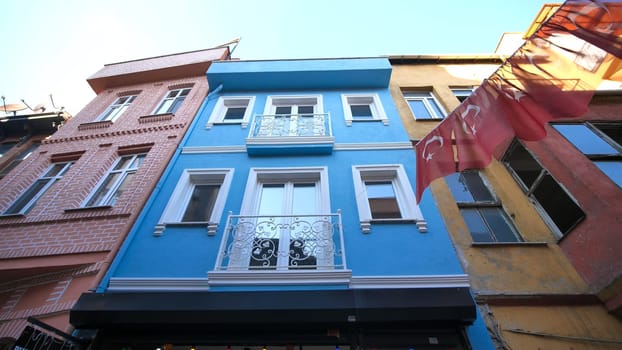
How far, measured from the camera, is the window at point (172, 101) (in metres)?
9.98

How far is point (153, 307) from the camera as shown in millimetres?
4547

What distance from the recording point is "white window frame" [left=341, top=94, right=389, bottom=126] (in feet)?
28.7

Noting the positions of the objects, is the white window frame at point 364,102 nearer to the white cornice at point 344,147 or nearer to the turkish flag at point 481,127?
the white cornice at point 344,147

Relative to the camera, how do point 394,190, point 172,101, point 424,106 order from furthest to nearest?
point 172,101 → point 424,106 → point 394,190

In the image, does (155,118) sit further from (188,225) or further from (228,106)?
(188,225)

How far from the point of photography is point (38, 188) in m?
7.78

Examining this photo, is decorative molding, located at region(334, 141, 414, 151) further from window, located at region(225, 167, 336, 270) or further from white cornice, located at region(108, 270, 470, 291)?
white cornice, located at region(108, 270, 470, 291)

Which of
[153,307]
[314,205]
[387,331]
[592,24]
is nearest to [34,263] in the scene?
[153,307]

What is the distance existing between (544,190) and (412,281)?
3.73 metres

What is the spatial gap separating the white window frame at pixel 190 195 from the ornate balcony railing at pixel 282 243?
1.53ft

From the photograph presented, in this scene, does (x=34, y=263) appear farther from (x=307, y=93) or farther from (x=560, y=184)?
(x=560, y=184)

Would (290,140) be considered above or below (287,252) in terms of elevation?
above

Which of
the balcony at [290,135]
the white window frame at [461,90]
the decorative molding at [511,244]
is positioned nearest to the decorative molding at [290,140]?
the balcony at [290,135]

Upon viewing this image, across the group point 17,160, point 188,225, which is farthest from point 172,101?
point 188,225
